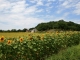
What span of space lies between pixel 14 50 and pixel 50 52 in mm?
3439

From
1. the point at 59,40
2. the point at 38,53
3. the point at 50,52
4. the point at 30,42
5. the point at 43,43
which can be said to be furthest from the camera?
A: the point at 59,40

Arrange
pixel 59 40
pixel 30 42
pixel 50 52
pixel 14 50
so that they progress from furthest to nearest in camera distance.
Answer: pixel 59 40
pixel 50 52
pixel 30 42
pixel 14 50

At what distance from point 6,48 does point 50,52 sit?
3.85 meters

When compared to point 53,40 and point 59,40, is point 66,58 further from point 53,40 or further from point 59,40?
point 59,40

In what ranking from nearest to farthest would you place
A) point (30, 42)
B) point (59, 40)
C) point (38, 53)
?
1. point (30, 42)
2. point (38, 53)
3. point (59, 40)

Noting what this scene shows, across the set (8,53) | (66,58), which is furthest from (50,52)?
(8,53)

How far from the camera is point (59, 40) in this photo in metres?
11.8

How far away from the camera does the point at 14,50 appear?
6.99m

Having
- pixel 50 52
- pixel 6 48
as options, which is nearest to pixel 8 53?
pixel 6 48

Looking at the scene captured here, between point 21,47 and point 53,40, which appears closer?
point 21,47

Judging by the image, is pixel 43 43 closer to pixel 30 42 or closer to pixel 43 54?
pixel 43 54

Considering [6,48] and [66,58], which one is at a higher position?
[6,48]

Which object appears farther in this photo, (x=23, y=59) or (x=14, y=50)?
(x=23, y=59)

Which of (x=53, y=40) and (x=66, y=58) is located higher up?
(x=53, y=40)
